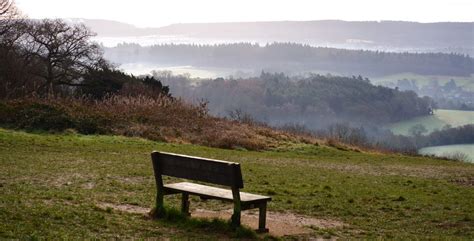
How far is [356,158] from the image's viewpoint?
99.1 ft

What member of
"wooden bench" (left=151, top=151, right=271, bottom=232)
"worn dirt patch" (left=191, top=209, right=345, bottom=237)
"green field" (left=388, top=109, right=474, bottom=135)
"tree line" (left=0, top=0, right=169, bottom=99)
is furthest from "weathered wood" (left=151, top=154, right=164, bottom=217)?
"green field" (left=388, top=109, right=474, bottom=135)

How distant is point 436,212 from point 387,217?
4.51 feet

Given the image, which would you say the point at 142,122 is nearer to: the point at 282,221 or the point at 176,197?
the point at 176,197

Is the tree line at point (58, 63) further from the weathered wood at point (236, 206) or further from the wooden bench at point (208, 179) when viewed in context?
the weathered wood at point (236, 206)

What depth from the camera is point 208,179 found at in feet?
29.8

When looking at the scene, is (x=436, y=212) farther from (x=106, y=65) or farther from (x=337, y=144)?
(x=106, y=65)

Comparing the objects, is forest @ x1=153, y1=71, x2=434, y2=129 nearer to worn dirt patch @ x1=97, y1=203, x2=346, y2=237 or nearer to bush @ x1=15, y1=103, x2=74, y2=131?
bush @ x1=15, y1=103, x2=74, y2=131

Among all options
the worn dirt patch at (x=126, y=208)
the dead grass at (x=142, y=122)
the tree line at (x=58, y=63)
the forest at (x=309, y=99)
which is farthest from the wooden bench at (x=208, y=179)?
the forest at (x=309, y=99)

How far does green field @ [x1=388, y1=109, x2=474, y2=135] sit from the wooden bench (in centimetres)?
12065

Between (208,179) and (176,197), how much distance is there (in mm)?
3604

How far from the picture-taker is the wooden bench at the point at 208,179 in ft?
29.0

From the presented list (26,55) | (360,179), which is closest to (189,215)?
(360,179)

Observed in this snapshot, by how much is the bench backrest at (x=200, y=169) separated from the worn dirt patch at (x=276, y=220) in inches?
35.6

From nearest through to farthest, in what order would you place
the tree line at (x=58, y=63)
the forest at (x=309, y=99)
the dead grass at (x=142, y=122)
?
the dead grass at (x=142, y=122) < the tree line at (x=58, y=63) < the forest at (x=309, y=99)
